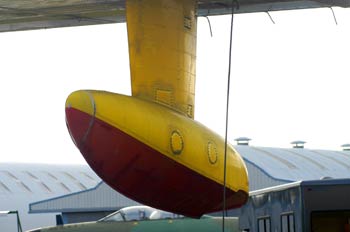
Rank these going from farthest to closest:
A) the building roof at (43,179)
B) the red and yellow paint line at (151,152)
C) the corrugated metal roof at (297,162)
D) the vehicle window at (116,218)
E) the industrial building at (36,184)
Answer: the building roof at (43,179), the industrial building at (36,184), the corrugated metal roof at (297,162), the vehicle window at (116,218), the red and yellow paint line at (151,152)

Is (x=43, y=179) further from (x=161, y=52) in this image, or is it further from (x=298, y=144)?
(x=161, y=52)

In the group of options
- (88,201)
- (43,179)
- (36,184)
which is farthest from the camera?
(43,179)

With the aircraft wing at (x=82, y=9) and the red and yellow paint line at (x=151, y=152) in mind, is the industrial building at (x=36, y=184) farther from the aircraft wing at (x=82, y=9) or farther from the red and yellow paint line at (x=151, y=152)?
the red and yellow paint line at (x=151, y=152)

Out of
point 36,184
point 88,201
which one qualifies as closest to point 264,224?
point 88,201

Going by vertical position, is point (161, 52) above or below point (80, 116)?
above

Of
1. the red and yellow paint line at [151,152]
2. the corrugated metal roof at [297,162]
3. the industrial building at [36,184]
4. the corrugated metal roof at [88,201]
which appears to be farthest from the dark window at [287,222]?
the industrial building at [36,184]

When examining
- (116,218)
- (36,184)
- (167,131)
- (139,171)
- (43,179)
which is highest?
(43,179)

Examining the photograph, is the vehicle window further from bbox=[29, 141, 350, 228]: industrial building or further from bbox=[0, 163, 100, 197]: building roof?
bbox=[0, 163, 100, 197]: building roof

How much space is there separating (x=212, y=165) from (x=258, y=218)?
1.51 meters

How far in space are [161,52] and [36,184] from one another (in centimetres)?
4121

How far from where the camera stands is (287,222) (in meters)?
13.2

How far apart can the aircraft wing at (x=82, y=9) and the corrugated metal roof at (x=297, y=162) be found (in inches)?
918

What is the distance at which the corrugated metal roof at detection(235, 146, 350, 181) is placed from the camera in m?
42.2

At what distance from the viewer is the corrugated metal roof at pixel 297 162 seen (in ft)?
138
